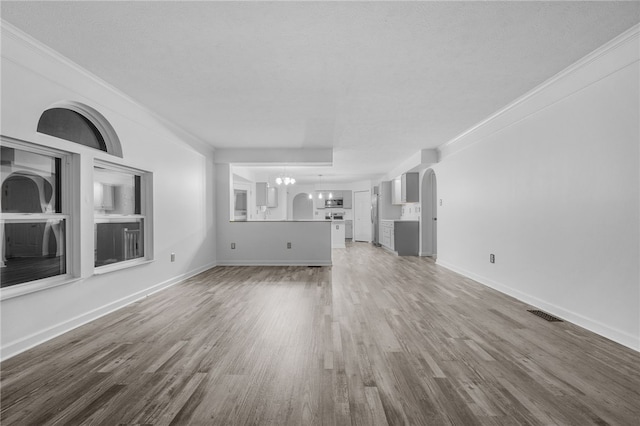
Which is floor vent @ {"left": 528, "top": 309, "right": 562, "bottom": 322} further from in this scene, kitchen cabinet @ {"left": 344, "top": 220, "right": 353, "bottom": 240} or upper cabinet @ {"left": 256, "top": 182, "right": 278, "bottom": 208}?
kitchen cabinet @ {"left": 344, "top": 220, "right": 353, "bottom": 240}

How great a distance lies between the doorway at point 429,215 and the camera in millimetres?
7914

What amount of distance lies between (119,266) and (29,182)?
1.28 m

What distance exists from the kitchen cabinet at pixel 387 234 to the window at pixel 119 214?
615cm

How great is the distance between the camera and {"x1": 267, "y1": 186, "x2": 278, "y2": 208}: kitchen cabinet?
34.7 ft

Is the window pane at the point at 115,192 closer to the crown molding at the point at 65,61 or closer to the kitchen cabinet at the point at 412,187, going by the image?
the crown molding at the point at 65,61

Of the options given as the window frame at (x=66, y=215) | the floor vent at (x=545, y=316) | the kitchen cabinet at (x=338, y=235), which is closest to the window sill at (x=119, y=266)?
the window frame at (x=66, y=215)

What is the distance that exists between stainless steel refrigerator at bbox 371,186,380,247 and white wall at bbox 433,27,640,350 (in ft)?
20.8

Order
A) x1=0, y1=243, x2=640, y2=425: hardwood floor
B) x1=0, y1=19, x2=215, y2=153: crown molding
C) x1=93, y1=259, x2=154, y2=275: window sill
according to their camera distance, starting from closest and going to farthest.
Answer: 1. x1=0, y1=243, x2=640, y2=425: hardwood floor
2. x1=0, y1=19, x2=215, y2=153: crown molding
3. x1=93, y1=259, x2=154, y2=275: window sill

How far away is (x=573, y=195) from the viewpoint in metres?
3.03

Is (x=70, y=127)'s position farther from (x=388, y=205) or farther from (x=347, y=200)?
(x=347, y=200)

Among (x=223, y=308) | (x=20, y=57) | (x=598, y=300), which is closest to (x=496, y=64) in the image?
(x=598, y=300)

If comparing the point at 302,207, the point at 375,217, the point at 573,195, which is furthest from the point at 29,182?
the point at 302,207

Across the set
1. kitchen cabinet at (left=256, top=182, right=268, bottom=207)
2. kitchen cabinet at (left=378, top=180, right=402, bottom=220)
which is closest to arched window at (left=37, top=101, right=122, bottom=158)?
kitchen cabinet at (left=256, top=182, right=268, bottom=207)

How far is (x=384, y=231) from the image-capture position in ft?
32.7
